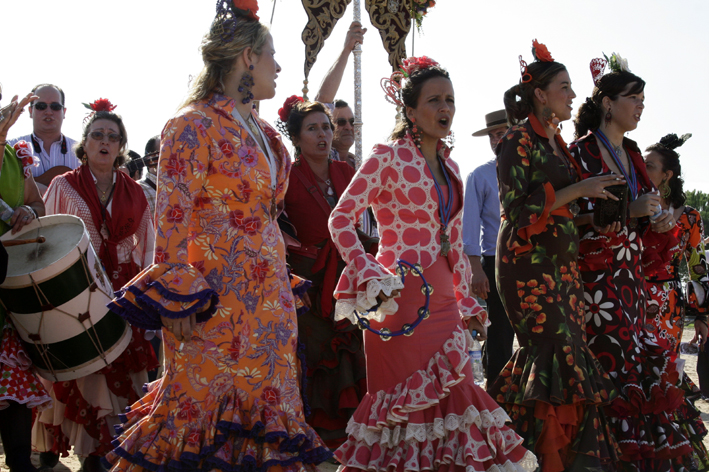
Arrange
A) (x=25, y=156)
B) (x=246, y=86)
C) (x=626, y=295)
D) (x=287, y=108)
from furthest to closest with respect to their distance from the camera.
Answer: (x=287, y=108), (x=25, y=156), (x=626, y=295), (x=246, y=86)

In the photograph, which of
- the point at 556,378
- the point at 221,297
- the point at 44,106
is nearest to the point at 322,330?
the point at 556,378

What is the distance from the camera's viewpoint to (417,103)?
4117 mm

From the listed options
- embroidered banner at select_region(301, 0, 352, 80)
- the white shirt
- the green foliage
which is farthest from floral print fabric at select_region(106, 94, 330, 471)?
the green foliage

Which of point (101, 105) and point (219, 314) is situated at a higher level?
point (101, 105)

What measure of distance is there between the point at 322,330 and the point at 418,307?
1.54 metres

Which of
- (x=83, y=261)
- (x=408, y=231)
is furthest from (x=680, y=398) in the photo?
(x=83, y=261)

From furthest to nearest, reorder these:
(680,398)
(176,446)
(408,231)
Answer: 1. (680,398)
2. (408,231)
3. (176,446)

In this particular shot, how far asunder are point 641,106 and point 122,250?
380 cm

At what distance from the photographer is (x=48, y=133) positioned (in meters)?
6.48

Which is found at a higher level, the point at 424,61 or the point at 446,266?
the point at 424,61

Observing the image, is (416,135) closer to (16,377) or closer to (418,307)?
(418,307)

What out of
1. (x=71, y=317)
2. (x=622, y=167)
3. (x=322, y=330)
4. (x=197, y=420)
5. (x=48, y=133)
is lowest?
(x=197, y=420)

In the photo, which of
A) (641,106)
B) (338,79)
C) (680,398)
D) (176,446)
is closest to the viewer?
(176,446)

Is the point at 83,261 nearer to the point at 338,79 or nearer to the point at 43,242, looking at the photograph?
the point at 43,242
